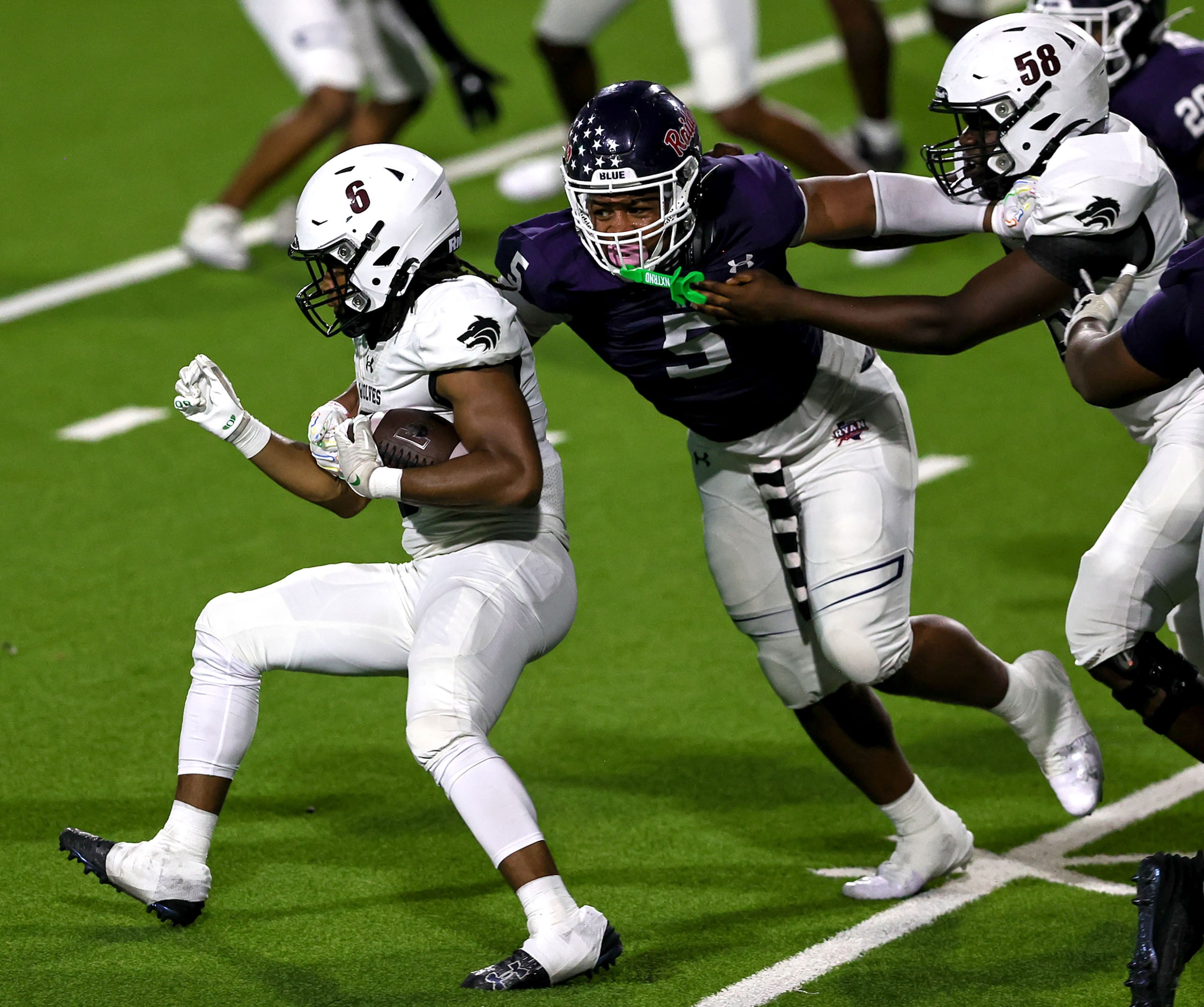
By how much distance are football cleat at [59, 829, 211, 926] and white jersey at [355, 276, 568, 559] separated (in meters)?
0.78

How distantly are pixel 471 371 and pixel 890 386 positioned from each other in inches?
39.7

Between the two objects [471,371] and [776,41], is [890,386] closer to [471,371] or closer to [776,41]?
[471,371]

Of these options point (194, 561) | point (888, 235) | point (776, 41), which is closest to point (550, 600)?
point (888, 235)

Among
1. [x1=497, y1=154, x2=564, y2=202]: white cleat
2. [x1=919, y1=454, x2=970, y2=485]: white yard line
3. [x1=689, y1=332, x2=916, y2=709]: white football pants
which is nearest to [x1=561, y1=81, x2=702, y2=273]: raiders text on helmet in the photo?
[x1=689, y1=332, x2=916, y2=709]: white football pants

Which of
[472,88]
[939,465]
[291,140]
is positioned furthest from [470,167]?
[939,465]

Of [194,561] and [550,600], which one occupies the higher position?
[550,600]

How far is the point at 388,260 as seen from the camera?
12.5 feet

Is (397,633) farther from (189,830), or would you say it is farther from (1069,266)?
(1069,266)

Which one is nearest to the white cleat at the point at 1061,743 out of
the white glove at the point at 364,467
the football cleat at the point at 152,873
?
the white glove at the point at 364,467

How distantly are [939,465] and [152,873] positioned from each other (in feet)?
12.4

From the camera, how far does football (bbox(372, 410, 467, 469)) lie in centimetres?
374

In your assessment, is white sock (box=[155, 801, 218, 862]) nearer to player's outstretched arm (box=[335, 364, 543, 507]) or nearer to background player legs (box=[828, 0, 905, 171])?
player's outstretched arm (box=[335, 364, 543, 507])

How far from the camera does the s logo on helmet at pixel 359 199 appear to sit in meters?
3.82

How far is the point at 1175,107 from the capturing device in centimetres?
506
